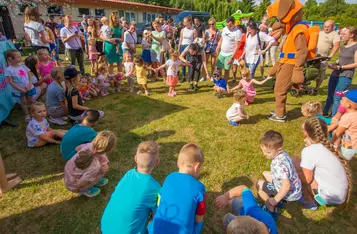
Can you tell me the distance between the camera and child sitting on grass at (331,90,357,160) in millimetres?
3062

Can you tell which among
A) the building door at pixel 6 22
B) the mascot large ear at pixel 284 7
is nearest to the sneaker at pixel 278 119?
the mascot large ear at pixel 284 7

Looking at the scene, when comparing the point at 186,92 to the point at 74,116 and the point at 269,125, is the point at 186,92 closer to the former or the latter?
the point at 269,125

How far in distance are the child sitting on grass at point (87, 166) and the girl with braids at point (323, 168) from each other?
238 cm

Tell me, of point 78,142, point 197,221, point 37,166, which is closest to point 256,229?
point 197,221

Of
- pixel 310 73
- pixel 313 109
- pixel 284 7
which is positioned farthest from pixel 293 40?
pixel 310 73

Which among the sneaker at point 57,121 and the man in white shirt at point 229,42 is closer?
the sneaker at point 57,121

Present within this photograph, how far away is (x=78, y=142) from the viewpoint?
3.14 m

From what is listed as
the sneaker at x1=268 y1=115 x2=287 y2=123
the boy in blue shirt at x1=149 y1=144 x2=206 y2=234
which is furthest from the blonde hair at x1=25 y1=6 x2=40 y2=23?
the sneaker at x1=268 y1=115 x2=287 y2=123

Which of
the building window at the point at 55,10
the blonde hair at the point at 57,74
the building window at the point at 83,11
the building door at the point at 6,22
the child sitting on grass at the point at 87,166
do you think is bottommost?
the child sitting on grass at the point at 87,166

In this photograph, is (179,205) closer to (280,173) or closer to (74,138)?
(280,173)

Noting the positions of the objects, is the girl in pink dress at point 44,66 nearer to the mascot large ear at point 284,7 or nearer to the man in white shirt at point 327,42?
the mascot large ear at point 284,7

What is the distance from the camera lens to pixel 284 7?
4.12 metres

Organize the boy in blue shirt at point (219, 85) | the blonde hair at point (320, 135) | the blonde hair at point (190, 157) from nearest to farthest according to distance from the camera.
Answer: the blonde hair at point (190, 157) < the blonde hair at point (320, 135) < the boy in blue shirt at point (219, 85)

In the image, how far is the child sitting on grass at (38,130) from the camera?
3.72 meters
